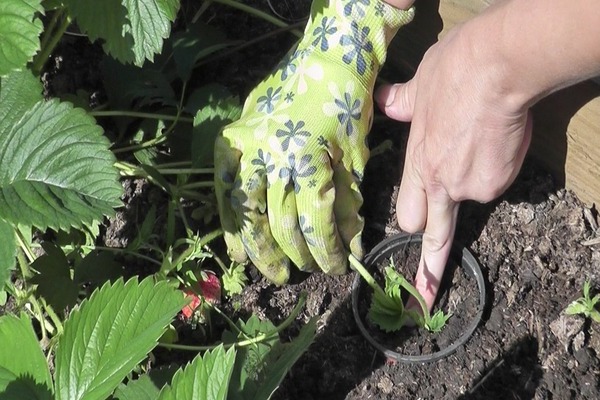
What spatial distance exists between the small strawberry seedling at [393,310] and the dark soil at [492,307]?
6cm

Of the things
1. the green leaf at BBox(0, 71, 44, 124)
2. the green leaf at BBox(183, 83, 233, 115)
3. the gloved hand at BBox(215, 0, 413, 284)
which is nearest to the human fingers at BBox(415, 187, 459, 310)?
the gloved hand at BBox(215, 0, 413, 284)

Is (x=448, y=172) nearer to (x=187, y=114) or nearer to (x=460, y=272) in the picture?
(x=460, y=272)

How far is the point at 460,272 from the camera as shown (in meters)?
1.55

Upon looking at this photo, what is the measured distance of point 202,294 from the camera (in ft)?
5.05

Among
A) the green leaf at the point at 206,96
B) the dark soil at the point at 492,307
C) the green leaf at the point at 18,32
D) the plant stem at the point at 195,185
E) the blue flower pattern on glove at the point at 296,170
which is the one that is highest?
the green leaf at the point at 18,32

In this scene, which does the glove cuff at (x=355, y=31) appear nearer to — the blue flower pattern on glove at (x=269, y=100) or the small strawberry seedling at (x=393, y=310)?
the blue flower pattern on glove at (x=269, y=100)

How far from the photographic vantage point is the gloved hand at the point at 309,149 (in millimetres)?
1396

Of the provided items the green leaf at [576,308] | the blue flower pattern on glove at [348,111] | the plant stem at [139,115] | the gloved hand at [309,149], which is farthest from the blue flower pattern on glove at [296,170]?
the green leaf at [576,308]

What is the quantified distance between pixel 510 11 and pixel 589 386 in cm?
70

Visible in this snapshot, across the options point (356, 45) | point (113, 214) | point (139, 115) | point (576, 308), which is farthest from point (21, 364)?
point (576, 308)

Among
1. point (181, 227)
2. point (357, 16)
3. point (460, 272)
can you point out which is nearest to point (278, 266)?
point (181, 227)

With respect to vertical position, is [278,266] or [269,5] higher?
[269,5]

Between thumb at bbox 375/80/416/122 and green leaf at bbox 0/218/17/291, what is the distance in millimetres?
735

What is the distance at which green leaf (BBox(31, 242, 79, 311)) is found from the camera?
1.38 m
